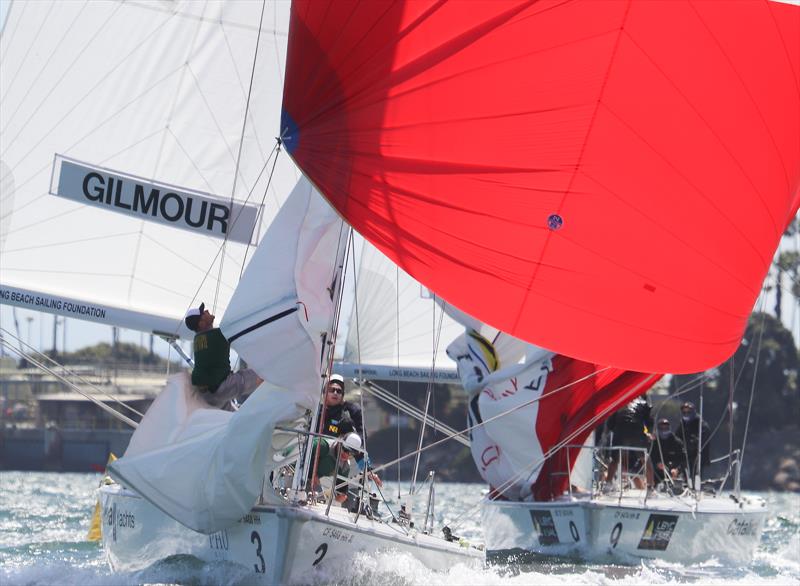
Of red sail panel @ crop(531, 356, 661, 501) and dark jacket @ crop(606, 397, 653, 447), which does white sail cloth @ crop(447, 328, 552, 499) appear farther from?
dark jacket @ crop(606, 397, 653, 447)

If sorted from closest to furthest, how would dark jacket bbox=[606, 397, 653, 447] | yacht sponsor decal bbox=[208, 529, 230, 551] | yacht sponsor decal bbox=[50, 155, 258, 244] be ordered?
yacht sponsor decal bbox=[208, 529, 230, 551] → yacht sponsor decal bbox=[50, 155, 258, 244] → dark jacket bbox=[606, 397, 653, 447]

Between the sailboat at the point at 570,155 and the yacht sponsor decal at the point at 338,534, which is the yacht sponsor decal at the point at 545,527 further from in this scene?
the yacht sponsor decal at the point at 338,534

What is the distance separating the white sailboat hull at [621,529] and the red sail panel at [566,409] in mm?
712

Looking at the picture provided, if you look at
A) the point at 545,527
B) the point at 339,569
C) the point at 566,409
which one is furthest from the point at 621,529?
the point at 339,569

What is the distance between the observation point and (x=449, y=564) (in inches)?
416

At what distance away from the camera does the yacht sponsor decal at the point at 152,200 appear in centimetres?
1291

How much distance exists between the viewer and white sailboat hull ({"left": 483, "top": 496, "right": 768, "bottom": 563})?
14641 millimetres

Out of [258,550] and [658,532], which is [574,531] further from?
[258,550]

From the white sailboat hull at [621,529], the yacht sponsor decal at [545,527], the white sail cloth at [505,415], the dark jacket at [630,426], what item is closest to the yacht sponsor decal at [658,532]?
the white sailboat hull at [621,529]

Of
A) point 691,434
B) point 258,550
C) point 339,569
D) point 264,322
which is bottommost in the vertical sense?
point 339,569

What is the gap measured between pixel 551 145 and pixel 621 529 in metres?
6.83

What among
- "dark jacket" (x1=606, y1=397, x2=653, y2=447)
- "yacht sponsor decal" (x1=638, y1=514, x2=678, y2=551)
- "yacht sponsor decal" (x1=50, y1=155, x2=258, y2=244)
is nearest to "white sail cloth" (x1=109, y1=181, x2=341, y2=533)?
"yacht sponsor decal" (x1=50, y1=155, x2=258, y2=244)

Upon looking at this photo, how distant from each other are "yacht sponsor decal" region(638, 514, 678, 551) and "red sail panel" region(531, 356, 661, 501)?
1291 mm

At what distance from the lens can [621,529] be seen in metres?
14.7
